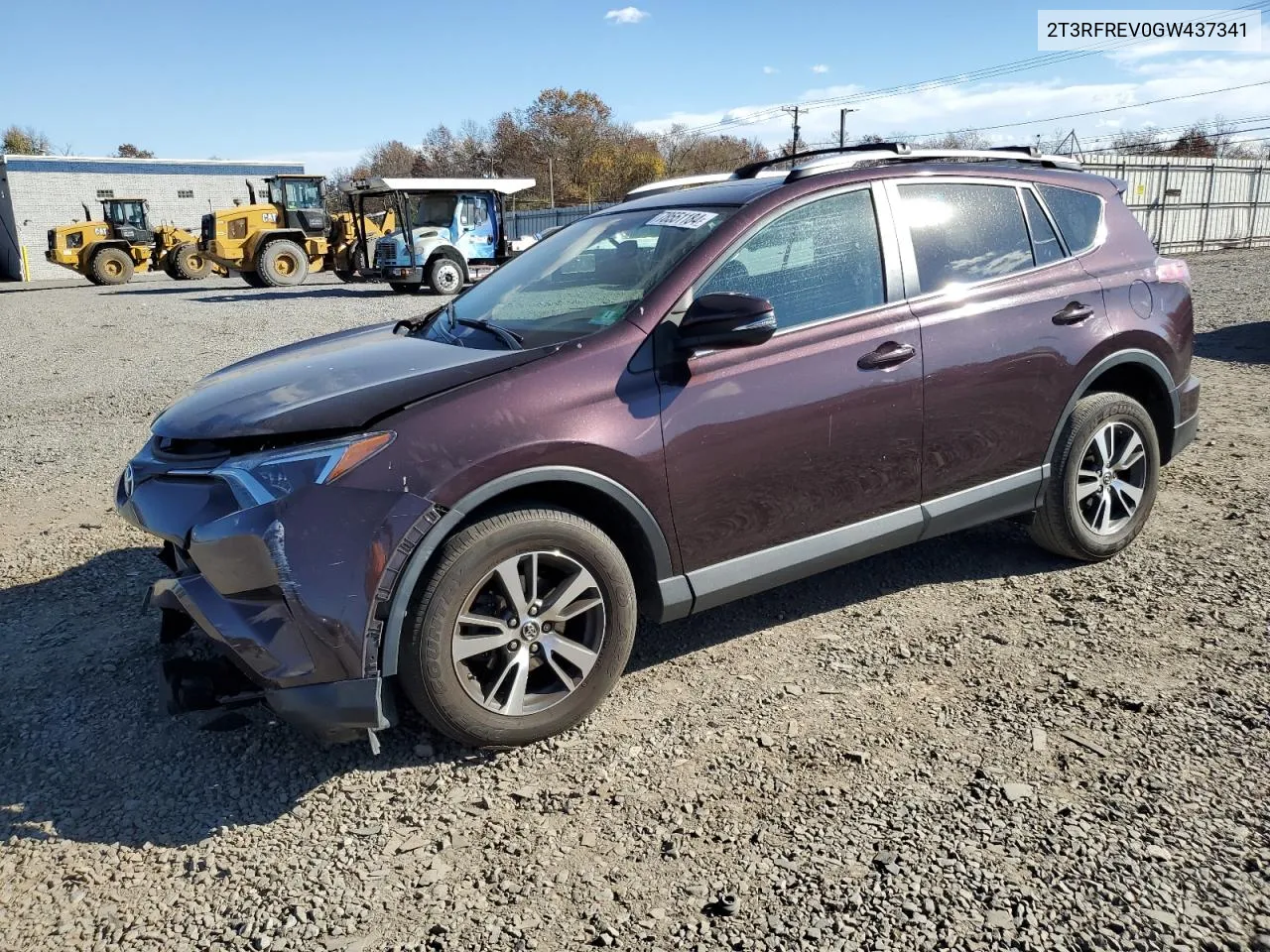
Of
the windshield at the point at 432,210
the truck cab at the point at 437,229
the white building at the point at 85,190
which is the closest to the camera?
the truck cab at the point at 437,229

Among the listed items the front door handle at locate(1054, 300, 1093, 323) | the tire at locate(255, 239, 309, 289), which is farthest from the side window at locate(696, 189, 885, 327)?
the tire at locate(255, 239, 309, 289)

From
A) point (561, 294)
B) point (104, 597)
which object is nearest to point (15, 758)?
point (104, 597)

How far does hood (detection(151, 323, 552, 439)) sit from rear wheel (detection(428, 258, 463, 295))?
17.8 metres

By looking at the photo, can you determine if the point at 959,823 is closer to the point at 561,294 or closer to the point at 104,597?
the point at 561,294

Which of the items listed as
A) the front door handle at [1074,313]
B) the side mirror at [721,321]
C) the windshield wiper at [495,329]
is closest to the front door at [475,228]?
the windshield wiper at [495,329]

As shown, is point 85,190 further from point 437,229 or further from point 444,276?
point 444,276

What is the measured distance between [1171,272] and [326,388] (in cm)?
393

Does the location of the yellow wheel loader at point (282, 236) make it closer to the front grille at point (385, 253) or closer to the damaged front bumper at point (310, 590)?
the front grille at point (385, 253)

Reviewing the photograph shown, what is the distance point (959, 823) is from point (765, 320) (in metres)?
1.67

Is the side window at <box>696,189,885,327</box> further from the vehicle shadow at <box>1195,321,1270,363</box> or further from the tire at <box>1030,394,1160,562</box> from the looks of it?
the vehicle shadow at <box>1195,321,1270,363</box>

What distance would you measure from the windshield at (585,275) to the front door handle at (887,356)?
29.7 inches

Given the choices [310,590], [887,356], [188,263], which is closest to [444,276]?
[188,263]

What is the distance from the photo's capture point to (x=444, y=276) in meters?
21.2

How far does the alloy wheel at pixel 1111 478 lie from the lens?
165 inches
